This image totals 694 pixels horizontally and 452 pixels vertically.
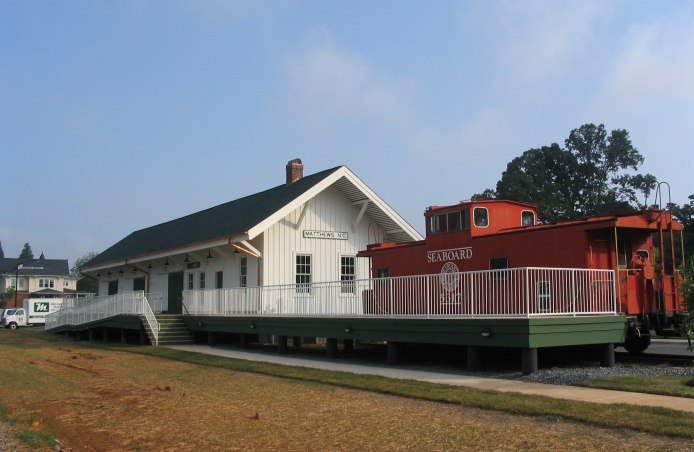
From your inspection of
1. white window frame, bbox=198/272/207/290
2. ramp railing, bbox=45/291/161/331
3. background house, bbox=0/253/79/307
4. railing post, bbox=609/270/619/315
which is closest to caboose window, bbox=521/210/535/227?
railing post, bbox=609/270/619/315

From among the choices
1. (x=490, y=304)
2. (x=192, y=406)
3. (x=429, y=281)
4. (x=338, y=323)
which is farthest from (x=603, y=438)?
(x=338, y=323)

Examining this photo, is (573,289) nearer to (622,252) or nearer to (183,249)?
(622,252)

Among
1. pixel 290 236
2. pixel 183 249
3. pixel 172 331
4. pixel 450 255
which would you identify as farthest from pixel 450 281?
pixel 183 249

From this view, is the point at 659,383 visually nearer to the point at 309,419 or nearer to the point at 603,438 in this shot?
the point at 603,438

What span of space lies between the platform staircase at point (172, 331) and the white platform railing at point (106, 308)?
0.25 meters

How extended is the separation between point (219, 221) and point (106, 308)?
6.54 meters

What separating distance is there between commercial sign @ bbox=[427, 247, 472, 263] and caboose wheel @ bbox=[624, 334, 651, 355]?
14.1 feet

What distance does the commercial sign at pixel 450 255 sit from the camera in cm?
1681

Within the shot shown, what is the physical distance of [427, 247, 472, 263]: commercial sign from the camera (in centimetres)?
1681

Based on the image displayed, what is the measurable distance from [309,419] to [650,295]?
9.41 meters

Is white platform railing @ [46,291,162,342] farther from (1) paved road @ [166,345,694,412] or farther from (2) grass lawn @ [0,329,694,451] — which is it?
(2) grass lawn @ [0,329,694,451]

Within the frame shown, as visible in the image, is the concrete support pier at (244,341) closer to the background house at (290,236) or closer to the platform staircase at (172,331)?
the background house at (290,236)

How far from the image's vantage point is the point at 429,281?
15492 mm

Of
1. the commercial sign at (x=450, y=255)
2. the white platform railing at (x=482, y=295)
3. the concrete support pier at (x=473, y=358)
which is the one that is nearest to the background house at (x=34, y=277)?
the white platform railing at (x=482, y=295)
